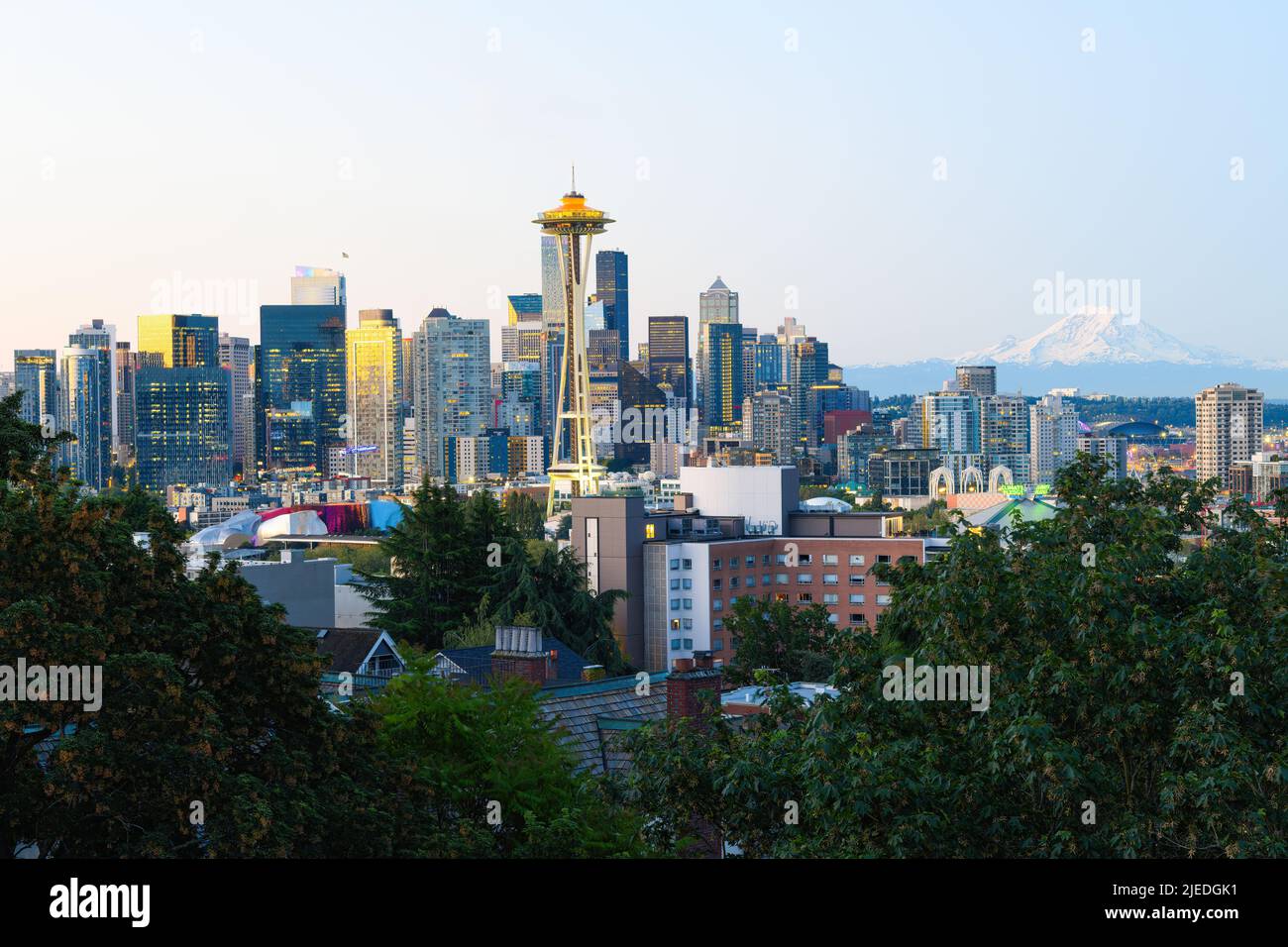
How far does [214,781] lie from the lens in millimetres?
12695

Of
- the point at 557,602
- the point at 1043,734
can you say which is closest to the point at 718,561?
the point at 557,602

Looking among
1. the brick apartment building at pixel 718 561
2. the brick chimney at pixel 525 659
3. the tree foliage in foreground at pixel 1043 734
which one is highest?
the tree foliage in foreground at pixel 1043 734

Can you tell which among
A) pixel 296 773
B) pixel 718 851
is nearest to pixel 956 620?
pixel 718 851

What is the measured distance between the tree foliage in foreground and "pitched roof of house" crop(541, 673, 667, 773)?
349 inches

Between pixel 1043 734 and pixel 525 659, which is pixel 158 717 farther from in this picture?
pixel 525 659

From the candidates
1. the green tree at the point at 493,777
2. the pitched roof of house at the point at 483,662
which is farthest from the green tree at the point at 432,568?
the green tree at the point at 493,777

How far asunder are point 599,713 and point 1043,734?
48.1 feet

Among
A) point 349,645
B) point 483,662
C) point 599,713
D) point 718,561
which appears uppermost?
A: point 599,713

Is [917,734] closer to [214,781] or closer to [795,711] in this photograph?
[795,711]

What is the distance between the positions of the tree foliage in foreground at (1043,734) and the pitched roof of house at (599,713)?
8.85 metres

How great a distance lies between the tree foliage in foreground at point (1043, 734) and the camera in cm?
1184

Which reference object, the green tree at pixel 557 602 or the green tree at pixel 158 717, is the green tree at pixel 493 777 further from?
the green tree at pixel 557 602

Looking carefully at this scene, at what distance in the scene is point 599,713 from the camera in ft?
85.3
